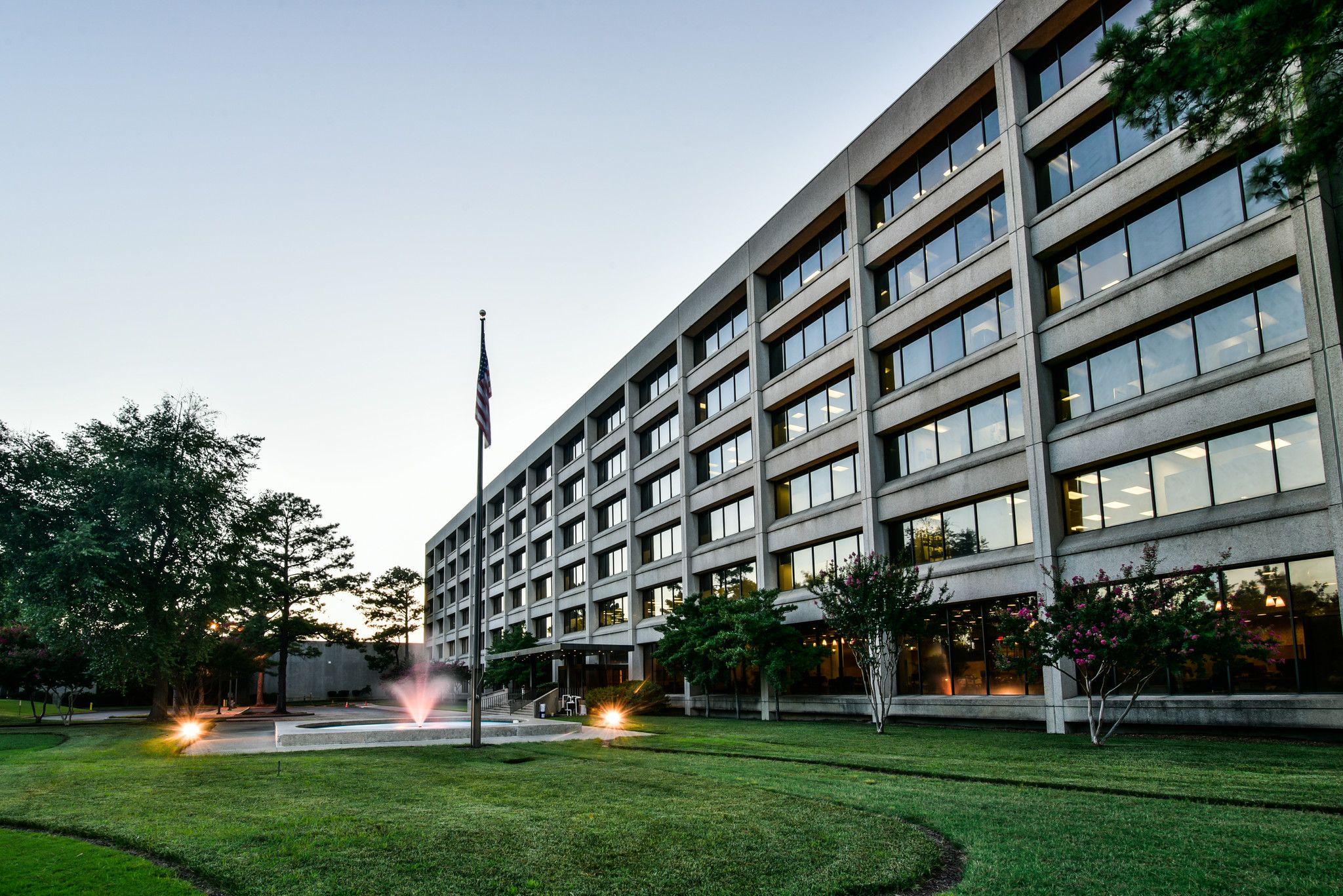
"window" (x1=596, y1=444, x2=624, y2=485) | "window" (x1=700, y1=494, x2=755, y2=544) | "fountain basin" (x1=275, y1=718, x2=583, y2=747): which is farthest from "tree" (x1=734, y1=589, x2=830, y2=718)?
"window" (x1=596, y1=444, x2=624, y2=485)

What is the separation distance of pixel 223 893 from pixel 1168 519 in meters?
21.4

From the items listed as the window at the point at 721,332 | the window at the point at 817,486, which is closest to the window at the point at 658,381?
the window at the point at 721,332

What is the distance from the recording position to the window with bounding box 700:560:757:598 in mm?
39938

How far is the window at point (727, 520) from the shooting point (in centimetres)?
4100

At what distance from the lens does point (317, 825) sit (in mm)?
10492

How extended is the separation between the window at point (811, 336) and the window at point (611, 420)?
57.5ft

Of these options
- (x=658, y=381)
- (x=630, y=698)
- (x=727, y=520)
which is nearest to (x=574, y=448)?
(x=658, y=381)

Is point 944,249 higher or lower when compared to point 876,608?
higher

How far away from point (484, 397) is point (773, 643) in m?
15.0

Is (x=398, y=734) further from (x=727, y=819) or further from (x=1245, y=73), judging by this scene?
(x=1245, y=73)

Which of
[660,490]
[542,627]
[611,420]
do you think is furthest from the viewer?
[542,627]

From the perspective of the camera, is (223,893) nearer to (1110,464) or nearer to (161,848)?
(161,848)

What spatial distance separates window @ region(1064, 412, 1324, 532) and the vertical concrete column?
813mm

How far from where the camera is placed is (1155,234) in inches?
894
